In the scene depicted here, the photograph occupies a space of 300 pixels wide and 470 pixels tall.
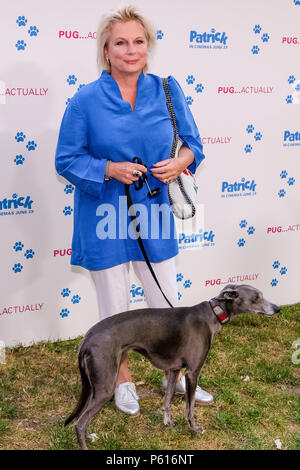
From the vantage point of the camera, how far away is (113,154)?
3.07m

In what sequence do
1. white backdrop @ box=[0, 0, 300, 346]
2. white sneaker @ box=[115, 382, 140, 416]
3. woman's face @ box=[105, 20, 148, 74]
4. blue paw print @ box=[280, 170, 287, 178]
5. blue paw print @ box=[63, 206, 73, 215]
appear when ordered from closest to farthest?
woman's face @ box=[105, 20, 148, 74]
white sneaker @ box=[115, 382, 140, 416]
white backdrop @ box=[0, 0, 300, 346]
blue paw print @ box=[63, 206, 73, 215]
blue paw print @ box=[280, 170, 287, 178]

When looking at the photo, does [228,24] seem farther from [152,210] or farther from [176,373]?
[176,373]

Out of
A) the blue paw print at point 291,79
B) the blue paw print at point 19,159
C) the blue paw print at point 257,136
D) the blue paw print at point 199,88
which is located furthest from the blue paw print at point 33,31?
the blue paw print at point 291,79

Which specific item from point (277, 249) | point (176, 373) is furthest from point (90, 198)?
point (277, 249)

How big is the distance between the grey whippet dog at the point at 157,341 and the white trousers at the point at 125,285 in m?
0.31

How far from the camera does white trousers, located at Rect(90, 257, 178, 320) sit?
329cm

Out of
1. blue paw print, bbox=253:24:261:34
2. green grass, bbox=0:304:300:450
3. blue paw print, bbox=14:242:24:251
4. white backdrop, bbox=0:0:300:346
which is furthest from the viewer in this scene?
blue paw print, bbox=253:24:261:34

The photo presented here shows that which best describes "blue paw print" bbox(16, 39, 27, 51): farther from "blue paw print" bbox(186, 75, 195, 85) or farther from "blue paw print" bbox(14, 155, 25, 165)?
"blue paw print" bbox(186, 75, 195, 85)

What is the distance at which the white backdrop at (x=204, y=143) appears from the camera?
4188 mm

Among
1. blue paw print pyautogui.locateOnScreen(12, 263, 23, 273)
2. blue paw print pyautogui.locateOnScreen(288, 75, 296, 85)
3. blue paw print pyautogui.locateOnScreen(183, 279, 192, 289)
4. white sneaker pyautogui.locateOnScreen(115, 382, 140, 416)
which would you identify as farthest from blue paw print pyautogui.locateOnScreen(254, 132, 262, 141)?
white sneaker pyautogui.locateOnScreen(115, 382, 140, 416)

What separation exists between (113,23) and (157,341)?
169 centimetres

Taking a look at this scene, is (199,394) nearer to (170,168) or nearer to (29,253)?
(170,168)

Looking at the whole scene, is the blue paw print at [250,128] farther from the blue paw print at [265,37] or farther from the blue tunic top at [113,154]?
the blue tunic top at [113,154]

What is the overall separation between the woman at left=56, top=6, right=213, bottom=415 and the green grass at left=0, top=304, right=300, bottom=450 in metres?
0.70
